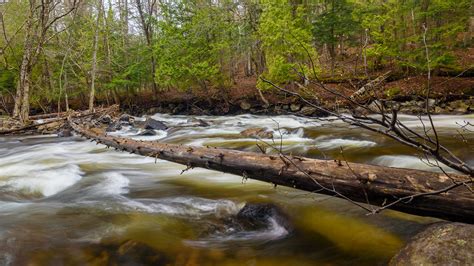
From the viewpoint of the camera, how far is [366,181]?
346 centimetres

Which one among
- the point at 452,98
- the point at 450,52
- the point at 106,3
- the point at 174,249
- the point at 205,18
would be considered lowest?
the point at 174,249

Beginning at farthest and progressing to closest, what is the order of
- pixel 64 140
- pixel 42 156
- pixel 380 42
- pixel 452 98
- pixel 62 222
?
1. pixel 380 42
2. pixel 452 98
3. pixel 64 140
4. pixel 42 156
5. pixel 62 222

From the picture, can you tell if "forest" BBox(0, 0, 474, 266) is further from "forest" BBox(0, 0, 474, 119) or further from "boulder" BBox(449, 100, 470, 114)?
"forest" BBox(0, 0, 474, 119)

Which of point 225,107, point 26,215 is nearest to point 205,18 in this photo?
point 225,107

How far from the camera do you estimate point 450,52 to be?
17.0 metres

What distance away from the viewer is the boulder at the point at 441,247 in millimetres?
2936

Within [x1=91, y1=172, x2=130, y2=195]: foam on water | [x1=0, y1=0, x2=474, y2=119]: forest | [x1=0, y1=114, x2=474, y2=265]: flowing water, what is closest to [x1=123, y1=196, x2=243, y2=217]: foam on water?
[x1=0, y1=114, x2=474, y2=265]: flowing water

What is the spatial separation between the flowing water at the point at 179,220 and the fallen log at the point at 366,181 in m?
0.59

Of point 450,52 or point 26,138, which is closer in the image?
point 26,138

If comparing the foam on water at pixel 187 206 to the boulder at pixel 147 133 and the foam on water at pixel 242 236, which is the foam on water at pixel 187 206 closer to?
the foam on water at pixel 242 236

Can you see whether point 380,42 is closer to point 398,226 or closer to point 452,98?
point 452,98

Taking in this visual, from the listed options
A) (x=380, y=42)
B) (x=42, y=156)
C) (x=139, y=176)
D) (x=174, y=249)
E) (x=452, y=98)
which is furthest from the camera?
(x=380, y=42)

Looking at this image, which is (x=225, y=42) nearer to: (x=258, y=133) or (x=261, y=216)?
(x=258, y=133)

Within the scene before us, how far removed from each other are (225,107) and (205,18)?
535 cm
